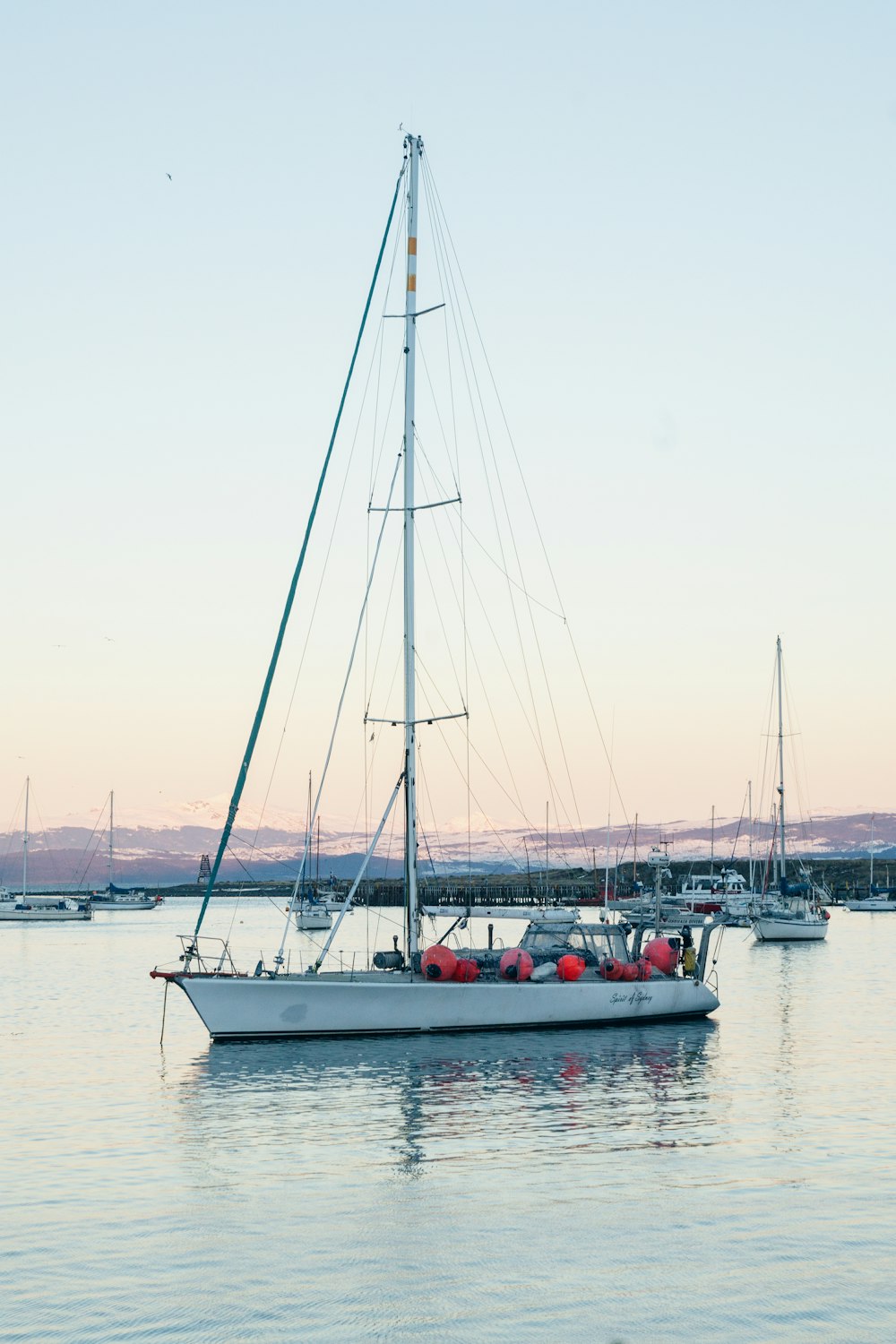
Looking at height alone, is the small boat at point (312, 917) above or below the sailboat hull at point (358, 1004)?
below

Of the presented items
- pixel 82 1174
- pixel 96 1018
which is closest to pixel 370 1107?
pixel 82 1174

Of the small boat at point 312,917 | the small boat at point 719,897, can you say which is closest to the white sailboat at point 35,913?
the small boat at point 312,917

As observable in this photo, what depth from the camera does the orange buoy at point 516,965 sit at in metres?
37.3

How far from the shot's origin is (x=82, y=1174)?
21.8 metres

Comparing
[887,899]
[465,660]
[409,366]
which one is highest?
[409,366]

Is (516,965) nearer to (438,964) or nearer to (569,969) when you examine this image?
(569,969)

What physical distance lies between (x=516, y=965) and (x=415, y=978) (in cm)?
306

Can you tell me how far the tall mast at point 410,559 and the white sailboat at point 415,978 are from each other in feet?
0.08

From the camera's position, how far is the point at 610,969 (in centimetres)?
3881

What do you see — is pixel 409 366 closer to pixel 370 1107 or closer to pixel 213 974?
pixel 213 974

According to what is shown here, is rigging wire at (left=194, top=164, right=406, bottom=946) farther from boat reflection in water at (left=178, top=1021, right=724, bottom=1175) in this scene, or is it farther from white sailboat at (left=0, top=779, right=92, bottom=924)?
white sailboat at (left=0, top=779, right=92, bottom=924)

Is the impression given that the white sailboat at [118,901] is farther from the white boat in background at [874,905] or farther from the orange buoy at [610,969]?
the orange buoy at [610,969]

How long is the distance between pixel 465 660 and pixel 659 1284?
73.9 feet

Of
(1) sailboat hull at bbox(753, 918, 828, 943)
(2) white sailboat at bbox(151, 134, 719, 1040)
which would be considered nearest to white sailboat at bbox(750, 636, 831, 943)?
(1) sailboat hull at bbox(753, 918, 828, 943)
